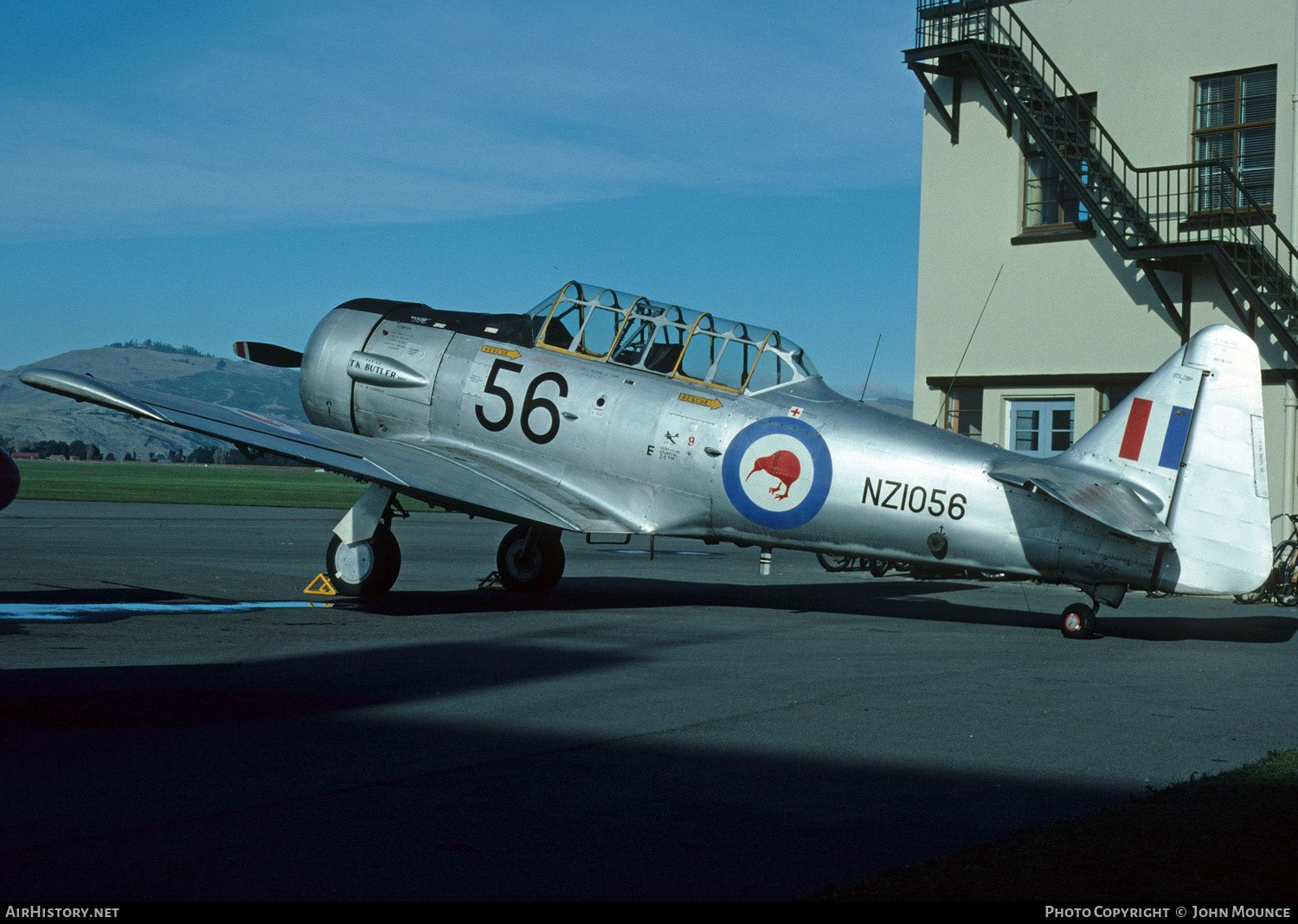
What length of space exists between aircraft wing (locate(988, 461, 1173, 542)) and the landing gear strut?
6.09 meters

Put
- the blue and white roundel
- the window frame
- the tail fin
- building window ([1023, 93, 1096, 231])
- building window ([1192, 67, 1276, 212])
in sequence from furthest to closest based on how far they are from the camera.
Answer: the window frame, building window ([1023, 93, 1096, 231]), building window ([1192, 67, 1276, 212]), the blue and white roundel, the tail fin

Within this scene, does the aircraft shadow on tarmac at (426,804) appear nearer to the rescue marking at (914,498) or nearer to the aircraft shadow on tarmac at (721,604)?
the rescue marking at (914,498)

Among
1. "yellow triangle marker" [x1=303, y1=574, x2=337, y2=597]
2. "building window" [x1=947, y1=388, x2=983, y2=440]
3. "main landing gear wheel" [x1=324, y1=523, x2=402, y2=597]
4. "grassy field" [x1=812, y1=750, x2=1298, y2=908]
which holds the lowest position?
"yellow triangle marker" [x1=303, y1=574, x2=337, y2=597]

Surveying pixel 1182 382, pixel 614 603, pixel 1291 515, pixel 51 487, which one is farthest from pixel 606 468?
pixel 51 487

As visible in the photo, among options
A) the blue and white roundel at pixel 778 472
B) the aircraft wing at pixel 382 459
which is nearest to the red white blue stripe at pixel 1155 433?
the blue and white roundel at pixel 778 472

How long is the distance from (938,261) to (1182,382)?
1074 cm

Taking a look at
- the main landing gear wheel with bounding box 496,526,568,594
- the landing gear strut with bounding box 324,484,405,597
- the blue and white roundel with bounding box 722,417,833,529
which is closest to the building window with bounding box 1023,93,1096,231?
the blue and white roundel with bounding box 722,417,833,529

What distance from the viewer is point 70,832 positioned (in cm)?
432

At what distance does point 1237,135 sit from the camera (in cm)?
1816

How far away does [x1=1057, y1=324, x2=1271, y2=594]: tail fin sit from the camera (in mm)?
10375

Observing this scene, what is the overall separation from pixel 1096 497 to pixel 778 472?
2952 mm

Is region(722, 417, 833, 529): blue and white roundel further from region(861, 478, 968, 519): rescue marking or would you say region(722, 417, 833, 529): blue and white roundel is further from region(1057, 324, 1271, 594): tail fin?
region(1057, 324, 1271, 594): tail fin

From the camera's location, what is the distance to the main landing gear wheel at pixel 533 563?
1449 centimetres

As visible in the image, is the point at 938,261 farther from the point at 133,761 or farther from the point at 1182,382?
the point at 133,761
